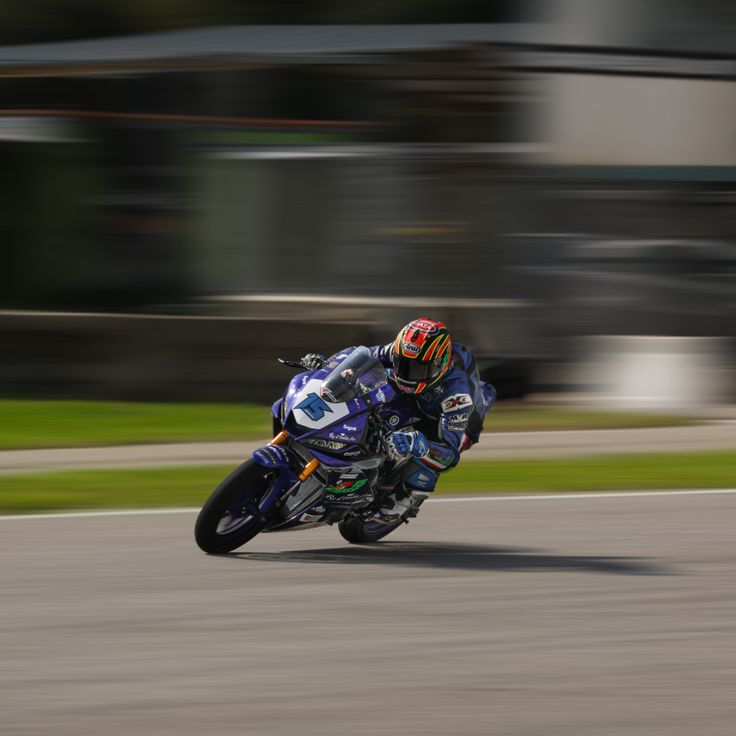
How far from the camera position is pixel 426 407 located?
29.1 feet

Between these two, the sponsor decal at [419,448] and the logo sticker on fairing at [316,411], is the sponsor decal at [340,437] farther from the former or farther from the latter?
the sponsor decal at [419,448]

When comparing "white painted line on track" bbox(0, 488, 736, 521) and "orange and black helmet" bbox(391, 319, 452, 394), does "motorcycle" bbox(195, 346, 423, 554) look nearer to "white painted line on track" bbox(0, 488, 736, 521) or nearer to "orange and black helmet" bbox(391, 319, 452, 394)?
"orange and black helmet" bbox(391, 319, 452, 394)

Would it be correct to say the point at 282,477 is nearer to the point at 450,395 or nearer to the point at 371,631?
the point at 450,395

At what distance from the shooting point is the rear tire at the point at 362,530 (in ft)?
30.1

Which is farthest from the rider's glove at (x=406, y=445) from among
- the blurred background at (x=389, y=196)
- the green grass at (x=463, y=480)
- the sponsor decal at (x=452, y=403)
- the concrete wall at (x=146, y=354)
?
the blurred background at (x=389, y=196)

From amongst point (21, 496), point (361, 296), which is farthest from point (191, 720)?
point (361, 296)

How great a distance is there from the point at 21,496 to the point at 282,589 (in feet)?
14.1

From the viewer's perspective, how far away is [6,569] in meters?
8.36

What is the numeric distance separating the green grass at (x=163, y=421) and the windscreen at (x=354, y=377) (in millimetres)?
6948

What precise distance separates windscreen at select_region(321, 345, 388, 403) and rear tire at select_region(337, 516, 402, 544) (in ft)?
3.51

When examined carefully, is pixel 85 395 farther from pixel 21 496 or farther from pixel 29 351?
pixel 21 496

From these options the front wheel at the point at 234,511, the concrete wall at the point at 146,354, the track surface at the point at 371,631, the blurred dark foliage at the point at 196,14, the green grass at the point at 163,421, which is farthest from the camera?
the blurred dark foliage at the point at 196,14

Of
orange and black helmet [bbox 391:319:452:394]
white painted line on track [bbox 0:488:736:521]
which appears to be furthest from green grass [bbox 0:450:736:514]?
orange and black helmet [bbox 391:319:452:394]

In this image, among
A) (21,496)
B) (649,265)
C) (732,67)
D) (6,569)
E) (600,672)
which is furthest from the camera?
Answer: (732,67)
